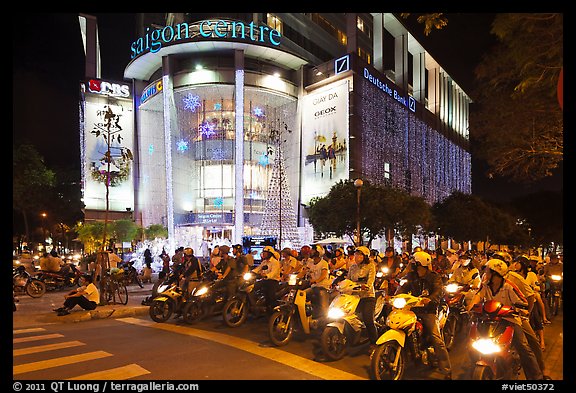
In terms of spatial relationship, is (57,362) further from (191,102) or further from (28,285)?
(191,102)

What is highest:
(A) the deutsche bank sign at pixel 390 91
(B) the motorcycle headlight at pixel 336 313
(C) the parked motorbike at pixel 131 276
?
(A) the deutsche bank sign at pixel 390 91

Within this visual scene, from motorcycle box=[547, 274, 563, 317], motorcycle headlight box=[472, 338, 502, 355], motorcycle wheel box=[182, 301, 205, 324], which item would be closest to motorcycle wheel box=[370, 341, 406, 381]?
motorcycle headlight box=[472, 338, 502, 355]

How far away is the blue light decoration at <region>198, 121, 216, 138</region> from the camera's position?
160 ft

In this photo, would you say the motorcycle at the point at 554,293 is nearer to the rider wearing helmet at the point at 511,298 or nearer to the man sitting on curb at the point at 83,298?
the rider wearing helmet at the point at 511,298

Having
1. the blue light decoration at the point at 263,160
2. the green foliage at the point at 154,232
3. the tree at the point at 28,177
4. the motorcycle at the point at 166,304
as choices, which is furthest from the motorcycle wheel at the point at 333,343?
the blue light decoration at the point at 263,160

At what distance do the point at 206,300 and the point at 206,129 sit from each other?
3964 cm

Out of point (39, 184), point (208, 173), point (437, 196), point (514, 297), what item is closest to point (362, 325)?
point (514, 297)

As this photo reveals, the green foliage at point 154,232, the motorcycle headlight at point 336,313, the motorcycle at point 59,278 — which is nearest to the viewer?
the motorcycle headlight at point 336,313

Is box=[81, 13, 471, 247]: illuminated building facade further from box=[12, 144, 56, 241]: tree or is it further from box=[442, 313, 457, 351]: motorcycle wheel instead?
box=[442, 313, 457, 351]: motorcycle wheel

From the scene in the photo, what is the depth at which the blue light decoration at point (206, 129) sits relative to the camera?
160ft

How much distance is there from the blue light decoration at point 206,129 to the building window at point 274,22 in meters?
13.5

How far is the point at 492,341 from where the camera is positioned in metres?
5.37

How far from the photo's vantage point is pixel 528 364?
5504mm
